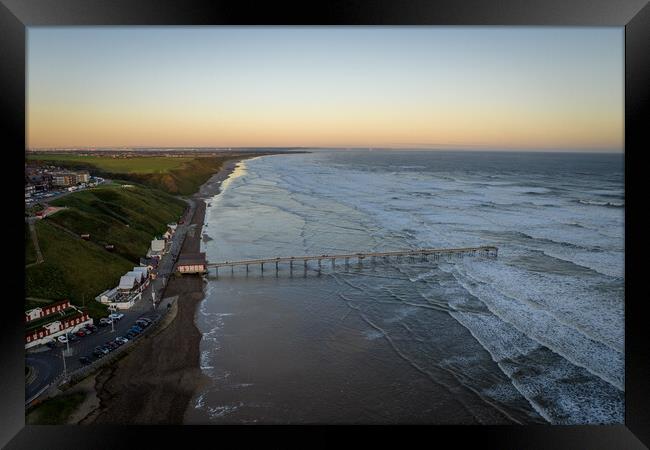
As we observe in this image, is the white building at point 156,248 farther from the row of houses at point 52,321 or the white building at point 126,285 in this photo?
the row of houses at point 52,321

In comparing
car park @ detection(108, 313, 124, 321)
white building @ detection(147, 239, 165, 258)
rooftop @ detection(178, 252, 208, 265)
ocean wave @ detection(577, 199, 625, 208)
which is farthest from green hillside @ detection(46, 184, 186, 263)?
ocean wave @ detection(577, 199, 625, 208)

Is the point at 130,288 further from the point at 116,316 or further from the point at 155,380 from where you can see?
the point at 155,380

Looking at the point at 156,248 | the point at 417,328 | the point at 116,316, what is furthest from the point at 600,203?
the point at 116,316

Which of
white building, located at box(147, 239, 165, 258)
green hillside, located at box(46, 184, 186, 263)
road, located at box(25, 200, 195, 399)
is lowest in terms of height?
road, located at box(25, 200, 195, 399)

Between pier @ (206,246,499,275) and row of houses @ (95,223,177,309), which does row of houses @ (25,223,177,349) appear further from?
pier @ (206,246,499,275)

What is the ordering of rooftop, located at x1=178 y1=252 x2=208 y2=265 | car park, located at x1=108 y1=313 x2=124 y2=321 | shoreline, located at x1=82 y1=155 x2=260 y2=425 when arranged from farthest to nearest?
rooftop, located at x1=178 y1=252 x2=208 y2=265 → car park, located at x1=108 y1=313 x2=124 y2=321 → shoreline, located at x1=82 y1=155 x2=260 y2=425

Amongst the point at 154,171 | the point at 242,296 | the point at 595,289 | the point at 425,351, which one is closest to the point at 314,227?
the point at 242,296
